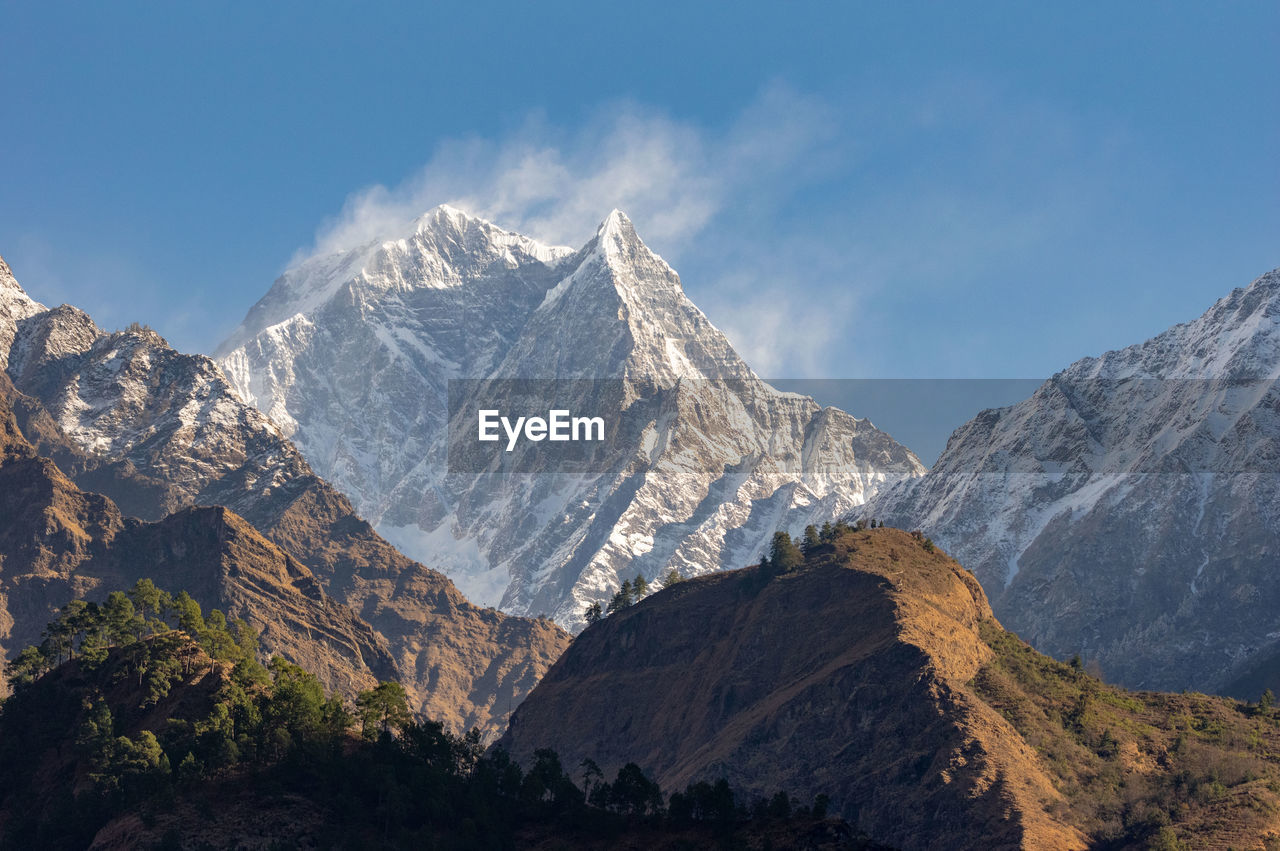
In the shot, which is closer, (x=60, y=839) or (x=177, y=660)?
(x=60, y=839)

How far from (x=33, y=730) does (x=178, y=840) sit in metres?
37.3

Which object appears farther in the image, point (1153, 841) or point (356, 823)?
point (1153, 841)

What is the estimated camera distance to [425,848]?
175 metres

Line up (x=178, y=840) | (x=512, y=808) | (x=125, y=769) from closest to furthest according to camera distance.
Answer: (x=178, y=840) → (x=125, y=769) → (x=512, y=808)

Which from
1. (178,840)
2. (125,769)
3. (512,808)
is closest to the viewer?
(178,840)

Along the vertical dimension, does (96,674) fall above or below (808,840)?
above

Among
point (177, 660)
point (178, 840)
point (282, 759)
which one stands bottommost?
point (178, 840)

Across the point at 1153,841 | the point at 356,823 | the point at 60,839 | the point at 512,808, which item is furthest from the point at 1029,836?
the point at 60,839

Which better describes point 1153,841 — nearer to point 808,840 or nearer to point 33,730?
point 808,840

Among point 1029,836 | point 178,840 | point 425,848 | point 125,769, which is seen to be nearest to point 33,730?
point 125,769

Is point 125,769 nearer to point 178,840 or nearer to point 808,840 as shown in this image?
point 178,840

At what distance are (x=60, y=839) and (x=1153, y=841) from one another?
405 ft

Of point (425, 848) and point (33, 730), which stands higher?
point (33, 730)

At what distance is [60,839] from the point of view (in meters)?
175
